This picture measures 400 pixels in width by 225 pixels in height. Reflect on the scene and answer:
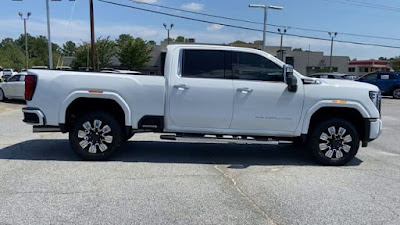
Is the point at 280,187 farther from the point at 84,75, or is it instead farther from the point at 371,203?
the point at 84,75

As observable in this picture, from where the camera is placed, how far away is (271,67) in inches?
254

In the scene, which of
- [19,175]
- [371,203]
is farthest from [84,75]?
[371,203]

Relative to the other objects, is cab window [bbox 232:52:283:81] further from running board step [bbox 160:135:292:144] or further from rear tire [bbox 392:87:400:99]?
rear tire [bbox 392:87:400:99]

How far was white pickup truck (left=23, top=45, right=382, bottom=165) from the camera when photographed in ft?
20.7

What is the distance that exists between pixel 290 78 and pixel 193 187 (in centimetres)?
262

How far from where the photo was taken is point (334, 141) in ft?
21.5

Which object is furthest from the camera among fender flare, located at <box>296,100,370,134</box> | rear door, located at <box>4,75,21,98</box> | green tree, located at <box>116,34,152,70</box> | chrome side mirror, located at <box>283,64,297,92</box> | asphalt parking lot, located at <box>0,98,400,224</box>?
green tree, located at <box>116,34,152,70</box>

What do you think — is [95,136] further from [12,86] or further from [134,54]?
[134,54]

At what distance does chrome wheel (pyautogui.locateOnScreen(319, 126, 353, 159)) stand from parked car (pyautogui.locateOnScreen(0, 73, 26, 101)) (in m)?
14.7

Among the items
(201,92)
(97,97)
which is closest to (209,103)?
(201,92)

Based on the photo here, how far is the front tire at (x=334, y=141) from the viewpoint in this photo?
21.4 feet

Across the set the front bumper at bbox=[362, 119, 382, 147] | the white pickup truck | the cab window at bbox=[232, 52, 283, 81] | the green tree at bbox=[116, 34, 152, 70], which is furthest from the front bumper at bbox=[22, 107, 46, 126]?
the green tree at bbox=[116, 34, 152, 70]

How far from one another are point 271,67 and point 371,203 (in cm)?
282

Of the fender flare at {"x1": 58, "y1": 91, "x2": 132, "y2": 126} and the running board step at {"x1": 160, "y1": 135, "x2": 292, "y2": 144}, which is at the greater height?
the fender flare at {"x1": 58, "y1": 91, "x2": 132, "y2": 126}
